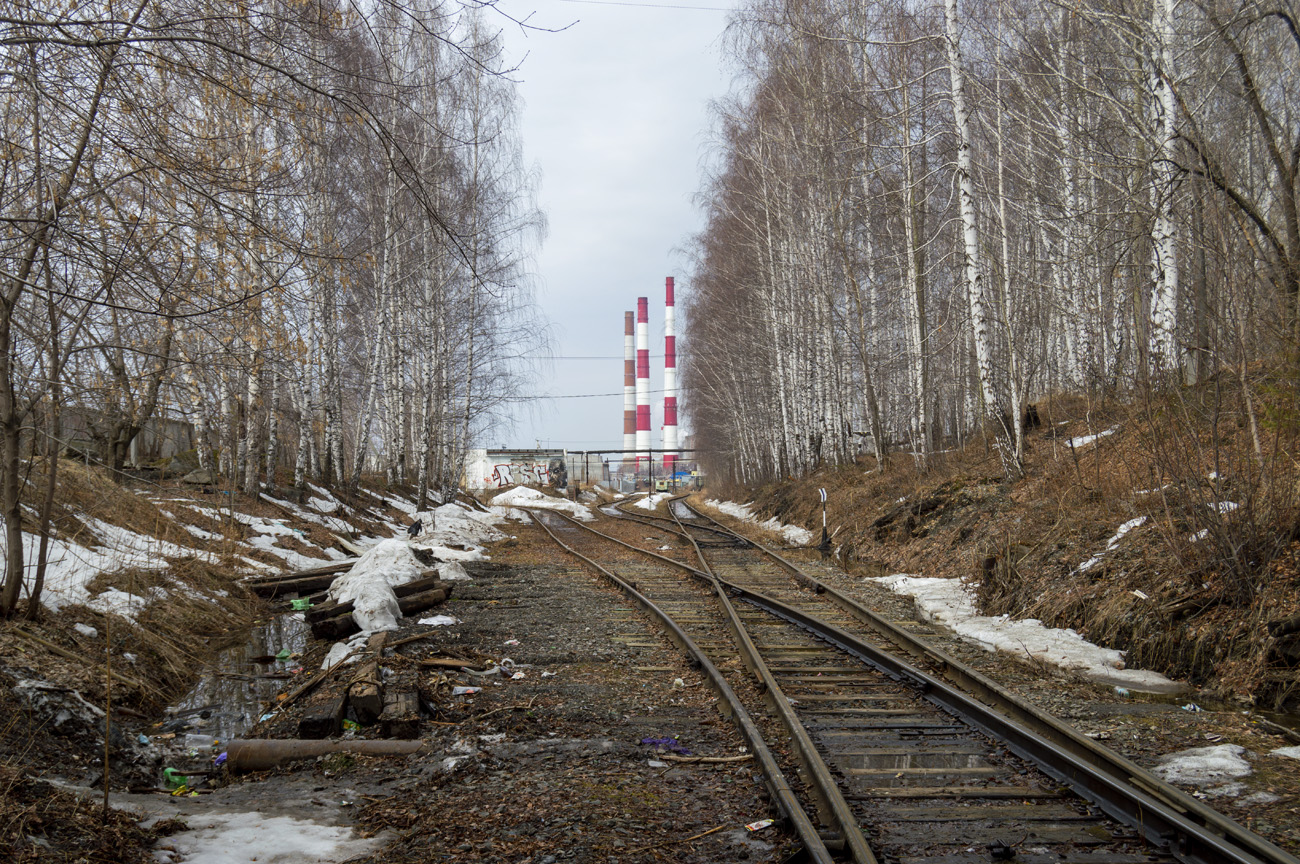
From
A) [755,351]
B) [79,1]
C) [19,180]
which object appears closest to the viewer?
[79,1]

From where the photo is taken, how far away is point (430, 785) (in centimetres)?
448

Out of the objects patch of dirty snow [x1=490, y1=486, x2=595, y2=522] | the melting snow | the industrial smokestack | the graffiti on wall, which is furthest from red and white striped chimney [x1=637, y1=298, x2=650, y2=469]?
patch of dirty snow [x1=490, y1=486, x2=595, y2=522]

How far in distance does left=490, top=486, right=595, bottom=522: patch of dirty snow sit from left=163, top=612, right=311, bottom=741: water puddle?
68.0ft

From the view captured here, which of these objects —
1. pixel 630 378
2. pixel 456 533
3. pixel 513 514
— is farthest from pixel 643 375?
pixel 456 533

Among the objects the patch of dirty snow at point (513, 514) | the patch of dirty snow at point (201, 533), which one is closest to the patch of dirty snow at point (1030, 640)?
the patch of dirty snow at point (201, 533)

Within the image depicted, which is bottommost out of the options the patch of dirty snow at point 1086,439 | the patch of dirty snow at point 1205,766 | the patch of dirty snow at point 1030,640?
the patch of dirty snow at point 1205,766

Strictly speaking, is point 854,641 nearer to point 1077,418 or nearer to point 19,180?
point 19,180

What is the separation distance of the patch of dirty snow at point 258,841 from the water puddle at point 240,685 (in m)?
2.28

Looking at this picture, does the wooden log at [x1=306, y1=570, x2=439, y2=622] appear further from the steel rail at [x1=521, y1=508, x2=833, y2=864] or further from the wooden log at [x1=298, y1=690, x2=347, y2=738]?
the wooden log at [x1=298, y1=690, x2=347, y2=738]

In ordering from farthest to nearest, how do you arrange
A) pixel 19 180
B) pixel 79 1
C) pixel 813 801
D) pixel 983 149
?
pixel 983 149 < pixel 19 180 < pixel 79 1 < pixel 813 801

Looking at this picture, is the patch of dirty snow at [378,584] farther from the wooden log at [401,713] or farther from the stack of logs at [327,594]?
the wooden log at [401,713]

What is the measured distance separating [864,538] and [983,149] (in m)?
14.0

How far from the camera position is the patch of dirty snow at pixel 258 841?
11.5 feet

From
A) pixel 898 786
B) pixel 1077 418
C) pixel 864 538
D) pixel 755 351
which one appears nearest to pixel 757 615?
pixel 898 786
